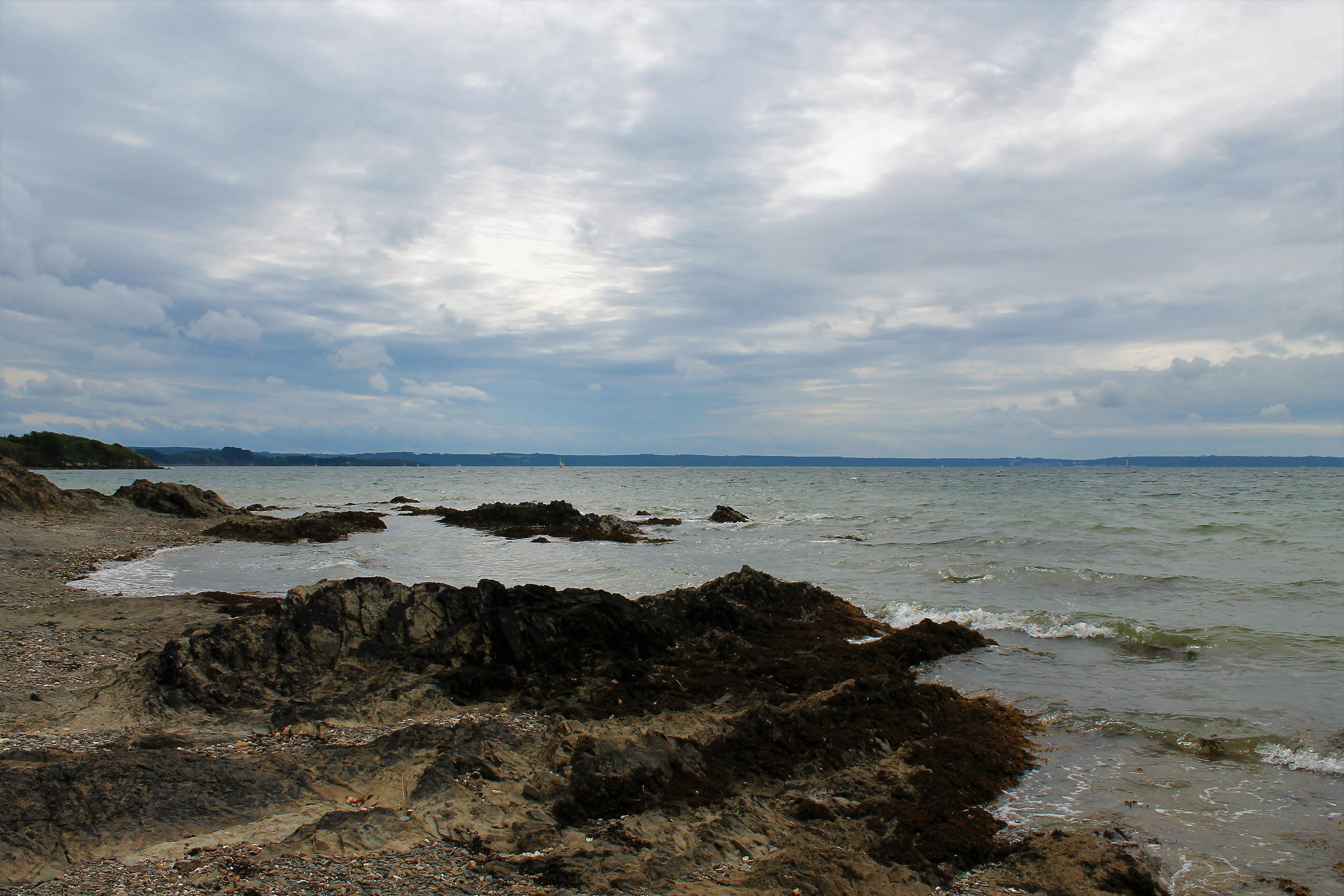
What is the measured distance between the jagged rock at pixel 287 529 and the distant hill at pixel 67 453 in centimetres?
9880

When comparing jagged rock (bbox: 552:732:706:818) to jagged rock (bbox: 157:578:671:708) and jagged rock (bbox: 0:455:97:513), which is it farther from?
jagged rock (bbox: 0:455:97:513)

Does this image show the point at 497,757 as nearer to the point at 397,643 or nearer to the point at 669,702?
the point at 669,702

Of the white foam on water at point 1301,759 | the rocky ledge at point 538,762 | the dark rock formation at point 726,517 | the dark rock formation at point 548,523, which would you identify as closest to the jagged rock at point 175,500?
the dark rock formation at point 548,523

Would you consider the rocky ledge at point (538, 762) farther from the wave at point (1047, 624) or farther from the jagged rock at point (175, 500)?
the jagged rock at point (175, 500)

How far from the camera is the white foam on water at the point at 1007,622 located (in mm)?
13023

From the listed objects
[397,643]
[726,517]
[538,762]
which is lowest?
[726,517]

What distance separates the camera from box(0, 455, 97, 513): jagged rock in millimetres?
27438

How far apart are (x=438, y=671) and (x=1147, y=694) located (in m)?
9.56

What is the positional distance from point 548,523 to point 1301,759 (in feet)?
94.3

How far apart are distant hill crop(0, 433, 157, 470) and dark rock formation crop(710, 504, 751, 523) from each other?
109820 millimetres

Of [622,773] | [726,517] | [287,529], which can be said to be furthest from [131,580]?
[726,517]

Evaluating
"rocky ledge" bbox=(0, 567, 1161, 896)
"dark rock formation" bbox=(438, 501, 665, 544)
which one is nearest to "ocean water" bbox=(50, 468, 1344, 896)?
"rocky ledge" bbox=(0, 567, 1161, 896)

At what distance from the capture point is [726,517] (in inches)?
1489

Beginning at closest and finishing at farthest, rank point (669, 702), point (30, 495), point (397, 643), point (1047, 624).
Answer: point (669, 702)
point (397, 643)
point (1047, 624)
point (30, 495)
